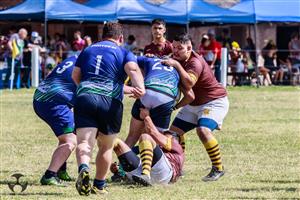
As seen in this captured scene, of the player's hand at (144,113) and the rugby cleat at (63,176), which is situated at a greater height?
the player's hand at (144,113)

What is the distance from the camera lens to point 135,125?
A: 35.2 feet

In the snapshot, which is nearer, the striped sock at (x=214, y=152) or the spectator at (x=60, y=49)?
the striped sock at (x=214, y=152)

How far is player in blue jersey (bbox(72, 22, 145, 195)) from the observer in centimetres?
908

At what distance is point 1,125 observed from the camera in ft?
58.1

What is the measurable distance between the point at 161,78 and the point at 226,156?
306 cm

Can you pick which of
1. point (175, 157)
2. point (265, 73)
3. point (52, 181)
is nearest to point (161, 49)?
point (175, 157)

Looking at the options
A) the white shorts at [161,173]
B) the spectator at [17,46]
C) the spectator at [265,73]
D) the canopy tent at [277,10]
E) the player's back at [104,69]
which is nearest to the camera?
the player's back at [104,69]

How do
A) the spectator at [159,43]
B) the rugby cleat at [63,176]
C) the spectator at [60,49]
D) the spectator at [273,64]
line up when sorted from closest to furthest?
1. the rugby cleat at [63,176]
2. the spectator at [159,43]
3. the spectator at [60,49]
4. the spectator at [273,64]

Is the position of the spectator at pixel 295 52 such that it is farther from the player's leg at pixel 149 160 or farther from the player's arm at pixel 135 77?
the player's arm at pixel 135 77

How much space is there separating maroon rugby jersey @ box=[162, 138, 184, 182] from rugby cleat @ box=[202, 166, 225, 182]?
0.36 meters

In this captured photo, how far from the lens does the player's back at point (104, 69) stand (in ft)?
30.0

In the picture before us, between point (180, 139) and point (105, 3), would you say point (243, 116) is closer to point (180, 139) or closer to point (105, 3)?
point (180, 139)

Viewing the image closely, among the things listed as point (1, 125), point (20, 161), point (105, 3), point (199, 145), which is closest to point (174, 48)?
point (20, 161)

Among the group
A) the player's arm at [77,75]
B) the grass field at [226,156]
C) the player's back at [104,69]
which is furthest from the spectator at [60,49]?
the player's back at [104,69]
